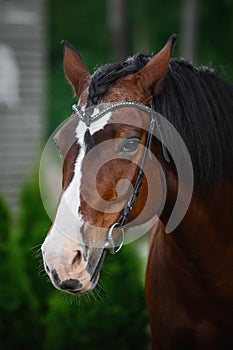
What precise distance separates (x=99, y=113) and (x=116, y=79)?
0.19 meters

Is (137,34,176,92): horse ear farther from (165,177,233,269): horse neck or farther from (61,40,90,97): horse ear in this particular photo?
(165,177,233,269): horse neck

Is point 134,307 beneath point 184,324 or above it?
beneath

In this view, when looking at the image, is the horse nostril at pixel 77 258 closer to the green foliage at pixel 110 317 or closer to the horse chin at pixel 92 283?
the horse chin at pixel 92 283

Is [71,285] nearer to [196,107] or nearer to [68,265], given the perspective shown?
[68,265]

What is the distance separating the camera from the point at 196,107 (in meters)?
3.27

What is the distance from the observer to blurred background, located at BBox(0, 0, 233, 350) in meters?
5.41

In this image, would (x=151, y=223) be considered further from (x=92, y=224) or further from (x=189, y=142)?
(x=92, y=224)

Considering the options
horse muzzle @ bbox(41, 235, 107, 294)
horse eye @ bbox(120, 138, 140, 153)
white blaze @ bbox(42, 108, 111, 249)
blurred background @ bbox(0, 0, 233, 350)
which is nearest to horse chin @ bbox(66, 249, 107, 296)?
horse muzzle @ bbox(41, 235, 107, 294)

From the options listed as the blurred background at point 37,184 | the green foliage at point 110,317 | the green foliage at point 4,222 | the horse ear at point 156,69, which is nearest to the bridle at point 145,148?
the horse ear at point 156,69

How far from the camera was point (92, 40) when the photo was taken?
26422 millimetres

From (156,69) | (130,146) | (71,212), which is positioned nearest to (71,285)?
(71,212)

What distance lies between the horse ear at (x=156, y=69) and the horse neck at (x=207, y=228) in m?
0.51

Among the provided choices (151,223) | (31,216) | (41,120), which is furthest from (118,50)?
(151,223)

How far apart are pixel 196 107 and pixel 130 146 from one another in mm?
427
